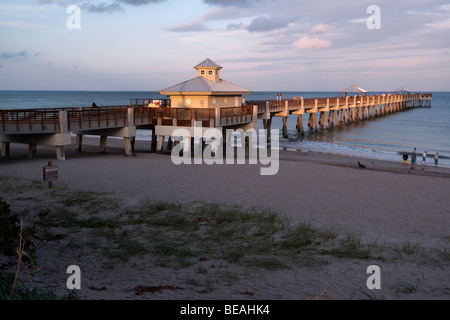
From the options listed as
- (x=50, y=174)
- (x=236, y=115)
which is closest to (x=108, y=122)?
(x=236, y=115)

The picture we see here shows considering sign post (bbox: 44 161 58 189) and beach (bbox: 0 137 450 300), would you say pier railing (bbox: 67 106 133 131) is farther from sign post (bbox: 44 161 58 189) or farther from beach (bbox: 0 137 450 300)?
sign post (bbox: 44 161 58 189)

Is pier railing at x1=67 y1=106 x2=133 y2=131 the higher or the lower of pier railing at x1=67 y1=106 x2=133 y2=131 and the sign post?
the higher

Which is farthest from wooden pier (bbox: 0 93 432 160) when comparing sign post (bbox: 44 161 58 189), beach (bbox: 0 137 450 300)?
sign post (bbox: 44 161 58 189)

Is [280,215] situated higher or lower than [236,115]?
lower

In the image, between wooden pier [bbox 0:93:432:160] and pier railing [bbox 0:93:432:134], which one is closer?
pier railing [bbox 0:93:432:134]

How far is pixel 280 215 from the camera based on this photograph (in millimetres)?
12930

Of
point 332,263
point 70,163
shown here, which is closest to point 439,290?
point 332,263

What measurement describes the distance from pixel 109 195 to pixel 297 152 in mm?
21636

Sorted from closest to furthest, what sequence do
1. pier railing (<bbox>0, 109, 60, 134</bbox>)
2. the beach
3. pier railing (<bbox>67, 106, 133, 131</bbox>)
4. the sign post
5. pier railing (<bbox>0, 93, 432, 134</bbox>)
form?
the beach < the sign post < pier railing (<bbox>0, 109, 60, 134</bbox>) < pier railing (<bbox>0, 93, 432, 134</bbox>) < pier railing (<bbox>67, 106, 133, 131</bbox>)

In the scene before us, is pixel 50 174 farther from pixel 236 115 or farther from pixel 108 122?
pixel 236 115

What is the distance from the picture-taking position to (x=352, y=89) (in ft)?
229

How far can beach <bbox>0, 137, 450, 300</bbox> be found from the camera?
Answer: 7.42 m

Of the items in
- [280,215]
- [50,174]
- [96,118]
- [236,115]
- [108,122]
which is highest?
[236,115]
